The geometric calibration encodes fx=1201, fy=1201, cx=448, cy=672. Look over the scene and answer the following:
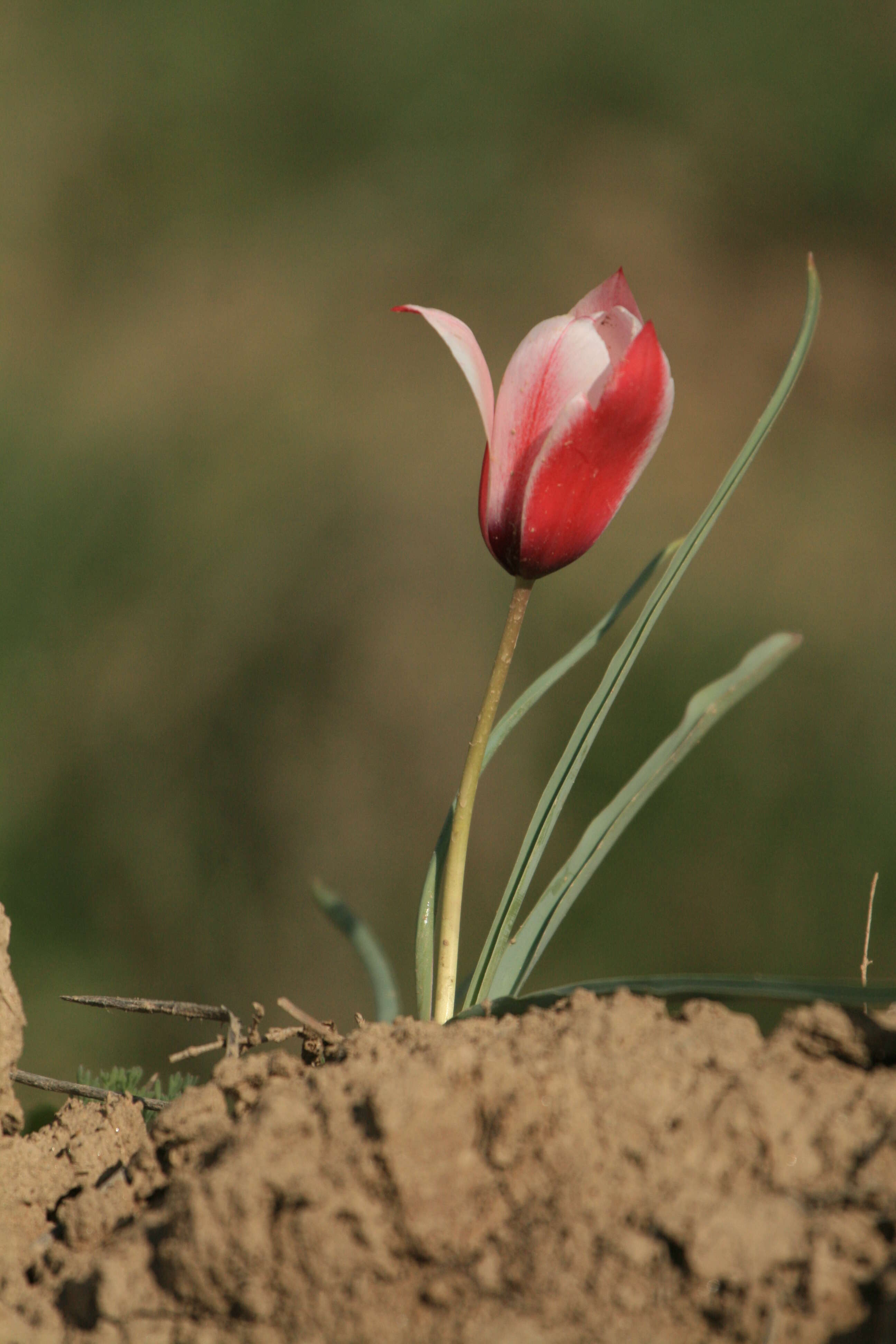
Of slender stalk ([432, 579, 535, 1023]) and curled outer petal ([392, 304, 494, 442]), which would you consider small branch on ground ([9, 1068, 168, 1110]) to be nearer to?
slender stalk ([432, 579, 535, 1023])

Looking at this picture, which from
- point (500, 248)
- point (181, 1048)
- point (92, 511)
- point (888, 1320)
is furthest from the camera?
point (500, 248)

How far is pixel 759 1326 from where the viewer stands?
32 centimetres

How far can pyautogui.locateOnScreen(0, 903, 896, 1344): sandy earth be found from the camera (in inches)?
12.7

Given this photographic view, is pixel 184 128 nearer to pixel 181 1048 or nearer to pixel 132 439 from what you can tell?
pixel 132 439

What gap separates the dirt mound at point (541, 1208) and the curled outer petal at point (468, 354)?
0.29 metres

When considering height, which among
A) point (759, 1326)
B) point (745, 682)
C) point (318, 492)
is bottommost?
point (759, 1326)

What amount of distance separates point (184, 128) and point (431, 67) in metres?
0.46

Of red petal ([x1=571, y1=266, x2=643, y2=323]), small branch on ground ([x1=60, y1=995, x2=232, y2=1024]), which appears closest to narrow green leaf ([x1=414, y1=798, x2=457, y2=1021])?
small branch on ground ([x1=60, y1=995, x2=232, y2=1024])

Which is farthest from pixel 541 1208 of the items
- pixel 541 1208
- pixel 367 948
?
pixel 367 948

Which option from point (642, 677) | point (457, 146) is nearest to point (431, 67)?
point (457, 146)

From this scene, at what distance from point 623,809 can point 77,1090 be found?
255 mm

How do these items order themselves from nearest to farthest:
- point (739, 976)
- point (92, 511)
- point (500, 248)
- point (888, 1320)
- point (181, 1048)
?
point (888, 1320)
point (739, 976)
point (181, 1048)
point (92, 511)
point (500, 248)

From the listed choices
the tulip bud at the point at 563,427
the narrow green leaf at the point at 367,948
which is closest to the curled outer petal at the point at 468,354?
the tulip bud at the point at 563,427

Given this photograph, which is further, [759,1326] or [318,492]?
[318,492]
